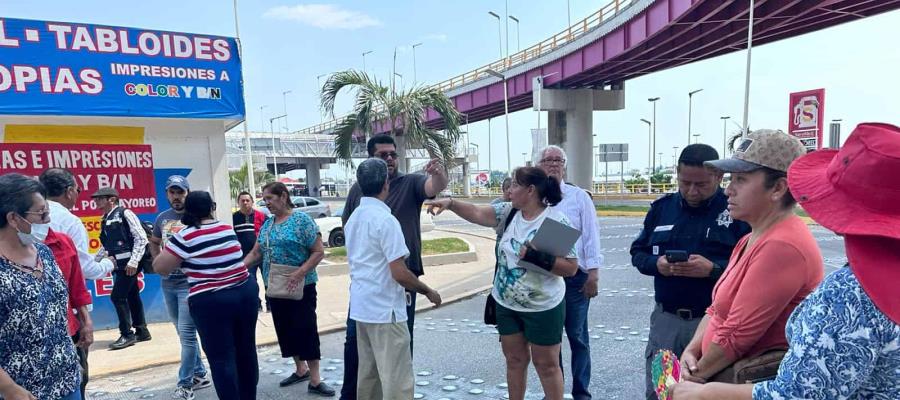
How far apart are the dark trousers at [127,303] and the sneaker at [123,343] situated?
1.7 inches

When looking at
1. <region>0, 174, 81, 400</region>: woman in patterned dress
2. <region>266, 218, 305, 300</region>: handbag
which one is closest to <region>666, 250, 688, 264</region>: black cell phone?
<region>266, 218, 305, 300</region>: handbag

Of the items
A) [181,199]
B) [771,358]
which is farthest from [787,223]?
[181,199]

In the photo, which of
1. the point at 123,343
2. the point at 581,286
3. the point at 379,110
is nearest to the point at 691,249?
the point at 581,286

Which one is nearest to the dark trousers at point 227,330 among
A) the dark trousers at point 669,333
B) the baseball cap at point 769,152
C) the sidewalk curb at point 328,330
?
the sidewalk curb at point 328,330

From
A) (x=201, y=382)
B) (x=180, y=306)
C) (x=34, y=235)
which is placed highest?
(x=34, y=235)

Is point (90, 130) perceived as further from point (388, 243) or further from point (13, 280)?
point (388, 243)

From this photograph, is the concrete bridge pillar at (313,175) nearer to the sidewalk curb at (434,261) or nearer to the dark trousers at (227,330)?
the sidewalk curb at (434,261)

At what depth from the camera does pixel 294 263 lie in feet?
12.6

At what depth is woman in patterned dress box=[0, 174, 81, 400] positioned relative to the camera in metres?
1.97

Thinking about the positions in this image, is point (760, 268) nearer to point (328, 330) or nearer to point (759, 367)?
point (759, 367)

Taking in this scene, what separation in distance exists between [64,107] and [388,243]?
487 centimetres

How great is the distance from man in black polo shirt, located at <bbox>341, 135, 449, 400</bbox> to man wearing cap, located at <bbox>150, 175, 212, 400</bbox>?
1.30 metres

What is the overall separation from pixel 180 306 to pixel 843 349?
4.26 metres

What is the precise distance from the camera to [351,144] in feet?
39.3
